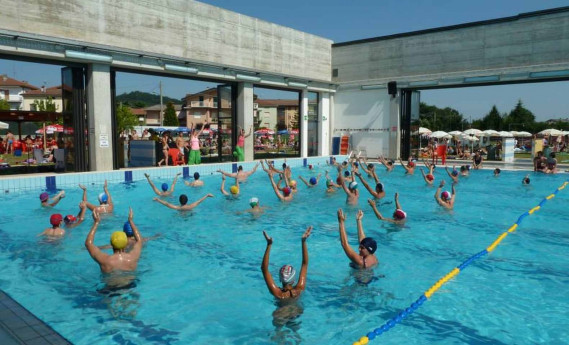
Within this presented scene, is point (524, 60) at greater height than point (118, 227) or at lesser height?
greater

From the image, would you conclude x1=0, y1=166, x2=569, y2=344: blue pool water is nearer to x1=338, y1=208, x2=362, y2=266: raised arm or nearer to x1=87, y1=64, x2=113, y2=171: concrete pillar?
x1=338, y1=208, x2=362, y2=266: raised arm

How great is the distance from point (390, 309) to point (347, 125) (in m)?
22.6

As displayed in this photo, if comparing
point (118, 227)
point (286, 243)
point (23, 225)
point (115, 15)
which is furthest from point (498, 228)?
point (115, 15)

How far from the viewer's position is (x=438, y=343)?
441 centimetres

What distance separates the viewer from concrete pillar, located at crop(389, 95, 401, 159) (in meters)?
24.3

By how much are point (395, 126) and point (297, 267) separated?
63.6 ft

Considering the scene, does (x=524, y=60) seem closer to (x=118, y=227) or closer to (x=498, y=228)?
(x=498, y=228)

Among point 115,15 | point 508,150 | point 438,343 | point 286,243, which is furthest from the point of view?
point 508,150

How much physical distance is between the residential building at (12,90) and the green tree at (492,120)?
76.9 m

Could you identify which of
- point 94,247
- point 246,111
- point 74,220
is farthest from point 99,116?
point 94,247

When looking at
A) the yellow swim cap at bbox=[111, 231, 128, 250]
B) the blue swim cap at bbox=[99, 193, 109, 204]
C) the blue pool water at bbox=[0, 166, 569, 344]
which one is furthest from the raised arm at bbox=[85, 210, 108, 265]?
the blue swim cap at bbox=[99, 193, 109, 204]

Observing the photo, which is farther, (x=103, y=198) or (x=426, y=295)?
(x=103, y=198)

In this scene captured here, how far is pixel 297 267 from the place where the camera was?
6.67 meters

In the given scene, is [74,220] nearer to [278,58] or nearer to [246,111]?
[246,111]
